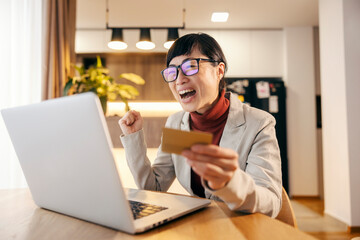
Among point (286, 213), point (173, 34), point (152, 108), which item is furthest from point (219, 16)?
point (286, 213)

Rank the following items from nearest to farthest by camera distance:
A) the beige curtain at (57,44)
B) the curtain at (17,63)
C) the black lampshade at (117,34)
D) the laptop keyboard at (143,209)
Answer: the laptop keyboard at (143,209) → the curtain at (17,63) → the beige curtain at (57,44) → the black lampshade at (117,34)

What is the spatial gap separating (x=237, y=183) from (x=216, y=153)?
0.16 meters

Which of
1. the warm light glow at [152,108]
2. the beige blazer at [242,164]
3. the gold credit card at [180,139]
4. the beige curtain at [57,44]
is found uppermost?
the beige curtain at [57,44]

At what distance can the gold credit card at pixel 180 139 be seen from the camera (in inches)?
18.5

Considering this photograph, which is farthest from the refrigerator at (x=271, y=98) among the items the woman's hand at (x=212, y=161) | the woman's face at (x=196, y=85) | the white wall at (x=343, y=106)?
the woman's hand at (x=212, y=161)

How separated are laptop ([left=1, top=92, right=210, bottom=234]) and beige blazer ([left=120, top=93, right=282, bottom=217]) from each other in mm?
135

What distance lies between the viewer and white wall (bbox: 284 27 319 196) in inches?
175

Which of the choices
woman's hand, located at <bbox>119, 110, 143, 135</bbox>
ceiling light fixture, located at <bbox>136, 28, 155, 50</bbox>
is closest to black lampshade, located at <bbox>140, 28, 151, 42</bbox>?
ceiling light fixture, located at <bbox>136, 28, 155, 50</bbox>

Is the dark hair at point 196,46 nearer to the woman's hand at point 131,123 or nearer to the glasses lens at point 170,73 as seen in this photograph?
A: the glasses lens at point 170,73

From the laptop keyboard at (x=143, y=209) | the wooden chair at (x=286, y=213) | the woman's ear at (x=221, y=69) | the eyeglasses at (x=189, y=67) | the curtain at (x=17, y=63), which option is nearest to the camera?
the laptop keyboard at (x=143, y=209)

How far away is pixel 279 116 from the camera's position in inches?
174

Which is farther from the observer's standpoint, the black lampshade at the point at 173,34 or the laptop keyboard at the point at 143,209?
the black lampshade at the point at 173,34

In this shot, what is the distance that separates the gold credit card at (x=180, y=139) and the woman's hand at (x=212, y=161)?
0.01 meters

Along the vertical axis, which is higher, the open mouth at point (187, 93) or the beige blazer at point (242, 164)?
the open mouth at point (187, 93)
